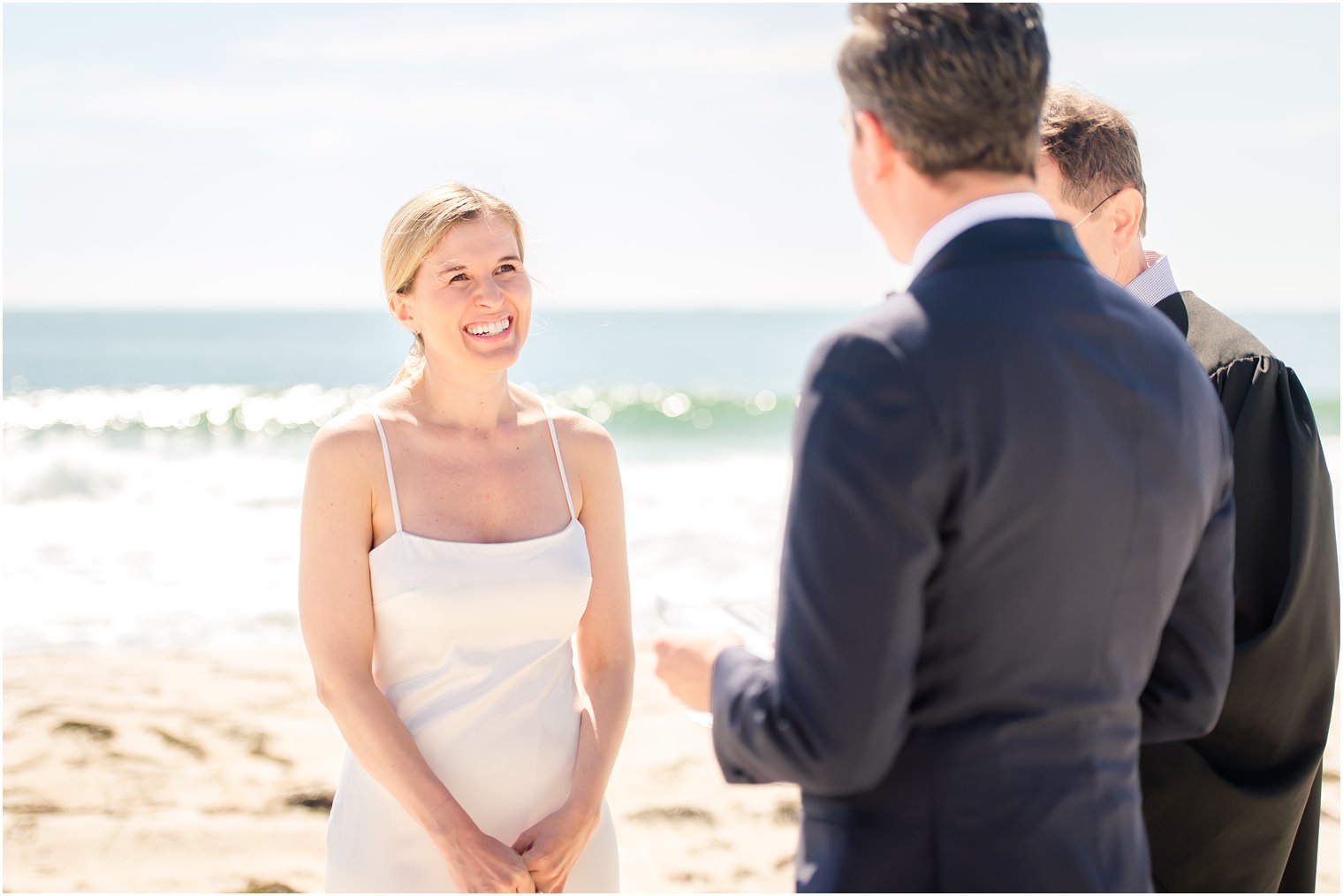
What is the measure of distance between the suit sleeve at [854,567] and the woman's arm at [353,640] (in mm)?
1317

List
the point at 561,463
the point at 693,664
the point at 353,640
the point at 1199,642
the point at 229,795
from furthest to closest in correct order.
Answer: the point at 229,795
the point at 561,463
the point at 353,640
the point at 1199,642
the point at 693,664

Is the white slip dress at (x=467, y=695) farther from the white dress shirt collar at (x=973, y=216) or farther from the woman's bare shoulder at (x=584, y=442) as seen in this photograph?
the white dress shirt collar at (x=973, y=216)

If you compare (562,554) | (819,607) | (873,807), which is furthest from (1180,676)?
(562,554)

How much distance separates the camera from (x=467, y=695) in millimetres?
2674

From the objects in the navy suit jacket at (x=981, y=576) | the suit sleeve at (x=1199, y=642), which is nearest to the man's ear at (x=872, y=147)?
the navy suit jacket at (x=981, y=576)

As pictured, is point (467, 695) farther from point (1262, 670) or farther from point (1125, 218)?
point (1125, 218)

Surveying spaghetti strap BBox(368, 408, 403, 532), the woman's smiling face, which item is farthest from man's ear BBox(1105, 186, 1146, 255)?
spaghetti strap BBox(368, 408, 403, 532)

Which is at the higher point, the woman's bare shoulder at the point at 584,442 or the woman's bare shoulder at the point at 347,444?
the woman's bare shoulder at the point at 347,444

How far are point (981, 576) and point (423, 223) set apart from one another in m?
1.82

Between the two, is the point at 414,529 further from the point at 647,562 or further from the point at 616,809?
the point at 647,562

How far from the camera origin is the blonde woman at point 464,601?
257cm

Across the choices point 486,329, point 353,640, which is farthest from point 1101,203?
point 353,640

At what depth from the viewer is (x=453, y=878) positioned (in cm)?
255

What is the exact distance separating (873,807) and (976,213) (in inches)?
30.5
